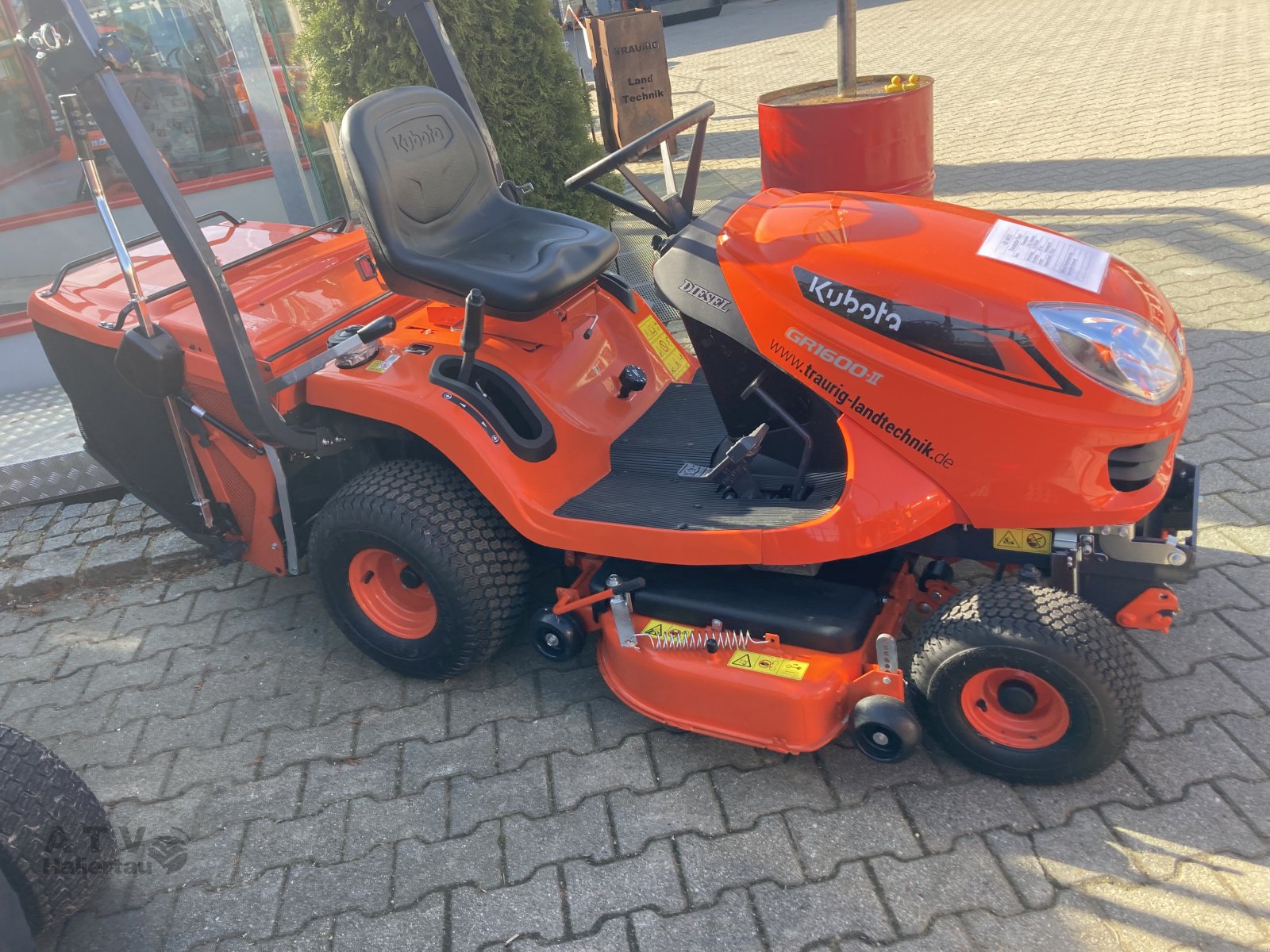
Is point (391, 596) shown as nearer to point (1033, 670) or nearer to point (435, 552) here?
point (435, 552)

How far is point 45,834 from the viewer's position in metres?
2.07

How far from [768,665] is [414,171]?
163cm

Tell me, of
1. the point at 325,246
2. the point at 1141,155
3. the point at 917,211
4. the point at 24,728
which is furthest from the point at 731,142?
the point at 24,728

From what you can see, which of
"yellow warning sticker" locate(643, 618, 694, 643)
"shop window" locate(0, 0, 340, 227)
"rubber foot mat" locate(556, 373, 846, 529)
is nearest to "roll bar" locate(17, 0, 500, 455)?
"rubber foot mat" locate(556, 373, 846, 529)

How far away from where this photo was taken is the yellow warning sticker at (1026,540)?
6.91 ft

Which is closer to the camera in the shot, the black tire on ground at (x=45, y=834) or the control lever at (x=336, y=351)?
the black tire on ground at (x=45, y=834)

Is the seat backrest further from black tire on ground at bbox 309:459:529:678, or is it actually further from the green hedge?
the green hedge

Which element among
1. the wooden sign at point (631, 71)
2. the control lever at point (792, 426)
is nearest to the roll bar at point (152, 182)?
the control lever at point (792, 426)

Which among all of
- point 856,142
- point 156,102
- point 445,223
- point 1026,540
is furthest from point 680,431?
point 156,102

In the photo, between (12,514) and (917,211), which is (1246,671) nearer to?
(917,211)

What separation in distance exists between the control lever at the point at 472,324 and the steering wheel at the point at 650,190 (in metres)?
0.37

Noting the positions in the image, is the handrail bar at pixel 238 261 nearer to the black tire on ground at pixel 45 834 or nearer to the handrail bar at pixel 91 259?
the handrail bar at pixel 91 259

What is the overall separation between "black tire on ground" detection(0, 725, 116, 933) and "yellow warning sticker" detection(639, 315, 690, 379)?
6.43 ft

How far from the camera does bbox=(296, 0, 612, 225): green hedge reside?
4.44 m
